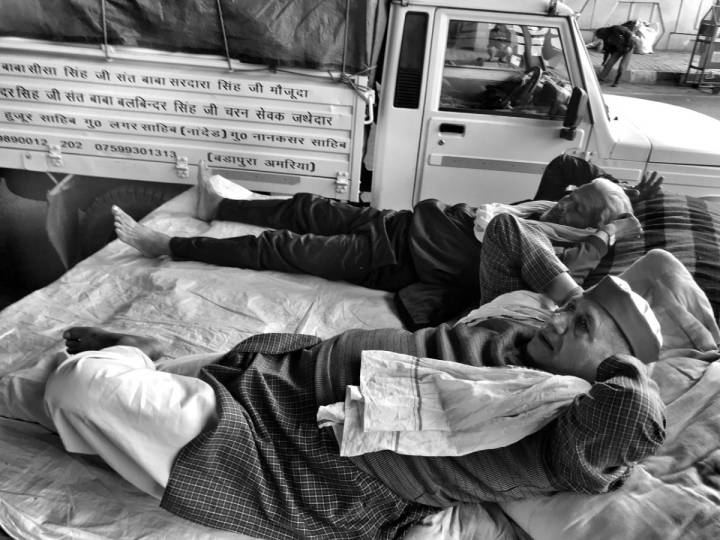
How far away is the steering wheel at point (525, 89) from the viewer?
3279 mm

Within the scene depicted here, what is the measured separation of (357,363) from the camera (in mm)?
1529

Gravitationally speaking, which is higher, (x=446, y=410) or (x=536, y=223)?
(x=536, y=223)

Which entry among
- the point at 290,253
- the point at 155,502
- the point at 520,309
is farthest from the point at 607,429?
the point at 290,253

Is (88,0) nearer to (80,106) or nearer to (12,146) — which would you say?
(80,106)

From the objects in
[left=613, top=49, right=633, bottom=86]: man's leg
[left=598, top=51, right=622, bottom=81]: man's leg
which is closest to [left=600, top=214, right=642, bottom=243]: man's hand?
[left=598, top=51, right=622, bottom=81]: man's leg

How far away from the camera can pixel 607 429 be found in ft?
3.82

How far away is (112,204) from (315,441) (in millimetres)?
2656

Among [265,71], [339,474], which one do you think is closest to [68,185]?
[265,71]

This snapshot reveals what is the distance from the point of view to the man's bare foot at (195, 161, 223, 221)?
3.09 metres

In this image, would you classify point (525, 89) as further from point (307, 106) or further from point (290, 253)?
point (290, 253)

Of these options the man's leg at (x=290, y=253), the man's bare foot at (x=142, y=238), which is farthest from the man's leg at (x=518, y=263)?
the man's bare foot at (x=142, y=238)

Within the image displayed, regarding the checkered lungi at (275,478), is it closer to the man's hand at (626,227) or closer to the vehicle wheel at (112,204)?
the man's hand at (626,227)

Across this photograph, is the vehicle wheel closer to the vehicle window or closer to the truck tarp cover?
the truck tarp cover

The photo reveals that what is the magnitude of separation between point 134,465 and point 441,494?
777 millimetres
